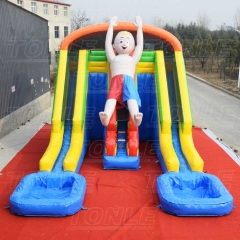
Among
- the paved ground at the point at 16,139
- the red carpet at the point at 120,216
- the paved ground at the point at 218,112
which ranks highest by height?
the paved ground at the point at 218,112

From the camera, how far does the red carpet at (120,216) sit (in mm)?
3600

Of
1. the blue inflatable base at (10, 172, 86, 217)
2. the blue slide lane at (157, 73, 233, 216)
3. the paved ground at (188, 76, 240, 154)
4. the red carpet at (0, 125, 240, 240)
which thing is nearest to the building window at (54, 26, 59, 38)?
the paved ground at (188, 76, 240, 154)

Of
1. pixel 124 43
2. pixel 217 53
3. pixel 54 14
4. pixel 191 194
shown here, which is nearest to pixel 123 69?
pixel 124 43

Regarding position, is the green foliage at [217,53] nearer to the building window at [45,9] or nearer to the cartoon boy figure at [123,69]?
the building window at [45,9]

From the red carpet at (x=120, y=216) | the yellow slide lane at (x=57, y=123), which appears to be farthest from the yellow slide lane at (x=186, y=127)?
the yellow slide lane at (x=57, y=123)

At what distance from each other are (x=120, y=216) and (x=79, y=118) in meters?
2.14

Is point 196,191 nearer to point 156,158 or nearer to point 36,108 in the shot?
point 156,158

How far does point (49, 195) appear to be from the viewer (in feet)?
14.2

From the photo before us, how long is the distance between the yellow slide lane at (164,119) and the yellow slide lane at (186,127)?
23 centimetres

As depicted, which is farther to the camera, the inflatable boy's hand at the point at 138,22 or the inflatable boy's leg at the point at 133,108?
the inflatable boy's hand at the point at 138,22

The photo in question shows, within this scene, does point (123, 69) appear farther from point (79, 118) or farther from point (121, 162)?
point (121, 162)

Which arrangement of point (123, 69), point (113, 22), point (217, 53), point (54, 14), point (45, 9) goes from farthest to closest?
point (54, 14), point (45, 9), point (217, 53), point (113, 22), point (123, 69)

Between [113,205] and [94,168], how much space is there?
52.9 inches

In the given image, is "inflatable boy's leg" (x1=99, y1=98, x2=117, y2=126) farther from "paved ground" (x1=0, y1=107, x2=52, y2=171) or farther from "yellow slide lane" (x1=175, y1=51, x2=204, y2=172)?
"paved ground" (x1=0, y1=107, x2=52, y2=171)
